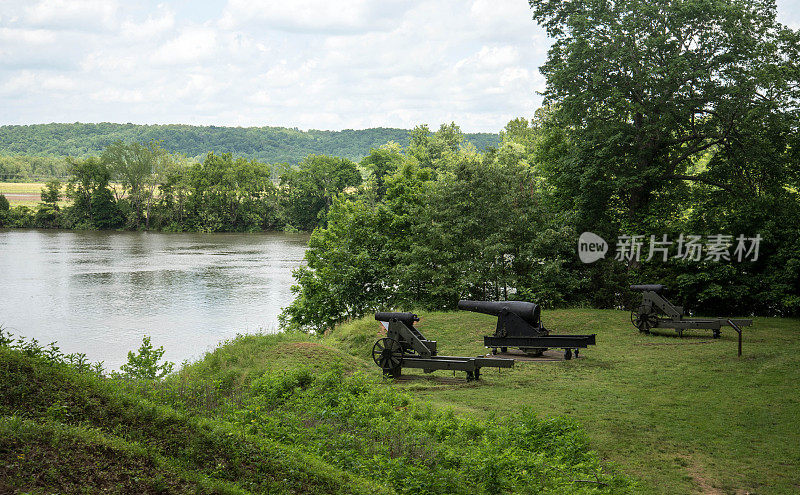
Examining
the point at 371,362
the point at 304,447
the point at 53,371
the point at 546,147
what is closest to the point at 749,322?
the point at 371,362

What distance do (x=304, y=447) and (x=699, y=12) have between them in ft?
55.9

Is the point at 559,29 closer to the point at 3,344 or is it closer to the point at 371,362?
the point at 371,362

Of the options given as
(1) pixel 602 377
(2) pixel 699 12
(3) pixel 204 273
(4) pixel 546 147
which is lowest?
(3) pixel 204 273

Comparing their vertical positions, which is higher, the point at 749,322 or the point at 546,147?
the point at 546,147

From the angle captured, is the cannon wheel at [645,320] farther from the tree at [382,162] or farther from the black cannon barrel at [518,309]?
the tree at [382,162]

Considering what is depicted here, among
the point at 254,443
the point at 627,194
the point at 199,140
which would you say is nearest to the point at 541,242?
the point at 627,194

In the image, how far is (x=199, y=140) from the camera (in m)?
127

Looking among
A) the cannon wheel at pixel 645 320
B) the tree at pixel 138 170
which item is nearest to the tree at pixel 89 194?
the tree at pixel 138 170

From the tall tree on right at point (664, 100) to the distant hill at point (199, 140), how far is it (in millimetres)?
87970

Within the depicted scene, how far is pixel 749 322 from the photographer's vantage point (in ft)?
45.1

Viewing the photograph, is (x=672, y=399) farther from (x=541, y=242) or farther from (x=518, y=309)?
(x=541, y=242)

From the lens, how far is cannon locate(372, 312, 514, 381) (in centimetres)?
1019

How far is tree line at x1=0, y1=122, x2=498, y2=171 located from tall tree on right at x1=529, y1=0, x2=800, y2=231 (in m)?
81.3

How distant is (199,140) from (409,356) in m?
126
